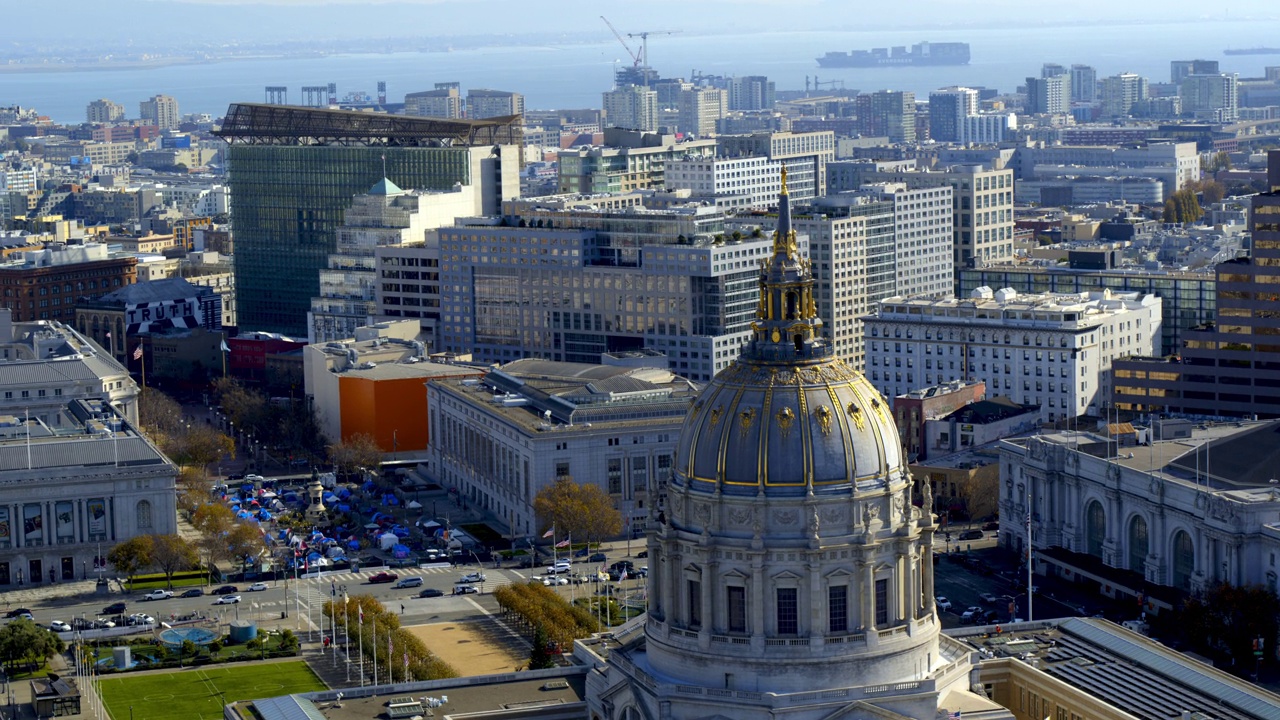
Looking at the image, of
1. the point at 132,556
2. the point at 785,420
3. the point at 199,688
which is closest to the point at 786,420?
the point at 785,420

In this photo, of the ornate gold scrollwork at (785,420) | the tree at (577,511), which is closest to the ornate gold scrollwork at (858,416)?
the ornate gold scrollwork at (785,420)

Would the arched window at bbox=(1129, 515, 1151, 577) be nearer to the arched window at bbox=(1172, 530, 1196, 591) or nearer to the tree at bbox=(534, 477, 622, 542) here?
the arched window at bbox=(1172, 530, 1196, 591)

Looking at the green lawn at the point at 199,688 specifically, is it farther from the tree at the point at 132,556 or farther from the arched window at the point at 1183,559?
the arched window at the point at 1183,559

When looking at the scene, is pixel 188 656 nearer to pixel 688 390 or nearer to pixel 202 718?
pixel 202 718

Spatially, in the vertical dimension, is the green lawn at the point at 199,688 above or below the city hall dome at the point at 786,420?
below

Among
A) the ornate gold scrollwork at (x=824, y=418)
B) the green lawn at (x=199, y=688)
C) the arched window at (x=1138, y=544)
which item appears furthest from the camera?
the arched window at (x=1138, y=544)

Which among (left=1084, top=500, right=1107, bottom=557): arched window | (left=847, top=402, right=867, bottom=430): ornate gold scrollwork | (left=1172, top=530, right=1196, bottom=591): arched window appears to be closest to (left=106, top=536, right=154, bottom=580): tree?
(left=1084, top=500, right=1107, bottom=557): arched window

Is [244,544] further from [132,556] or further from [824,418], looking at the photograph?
[824,418]
